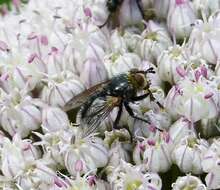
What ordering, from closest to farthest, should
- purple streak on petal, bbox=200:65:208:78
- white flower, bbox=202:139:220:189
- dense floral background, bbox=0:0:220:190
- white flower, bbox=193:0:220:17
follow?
white flower, bbox=202:139:220:189, dense floral background, bbox=0:0:220:190, purple streak on petal, bbox=200:65:208:78, white flower, bbox=193:0:220:17

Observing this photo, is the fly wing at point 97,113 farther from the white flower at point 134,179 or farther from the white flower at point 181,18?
the white flower at point 181,18

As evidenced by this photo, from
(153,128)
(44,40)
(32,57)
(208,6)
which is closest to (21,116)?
(32,57)

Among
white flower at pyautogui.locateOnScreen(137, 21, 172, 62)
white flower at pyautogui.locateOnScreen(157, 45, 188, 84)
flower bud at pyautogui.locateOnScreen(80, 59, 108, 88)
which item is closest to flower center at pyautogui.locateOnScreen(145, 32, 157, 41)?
white flower at pyautogui.locateOnScreen(137, 21, 172, 62)

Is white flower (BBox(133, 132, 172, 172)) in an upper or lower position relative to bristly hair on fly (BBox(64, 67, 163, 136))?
lower

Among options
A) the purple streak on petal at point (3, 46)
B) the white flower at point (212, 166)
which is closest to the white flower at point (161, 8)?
the purple streak on petal at point (3, 46)

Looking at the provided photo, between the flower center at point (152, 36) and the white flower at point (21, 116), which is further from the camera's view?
the flower center at point (152, 36)

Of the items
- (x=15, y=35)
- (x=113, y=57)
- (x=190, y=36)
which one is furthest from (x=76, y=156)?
(x=15, y=35)

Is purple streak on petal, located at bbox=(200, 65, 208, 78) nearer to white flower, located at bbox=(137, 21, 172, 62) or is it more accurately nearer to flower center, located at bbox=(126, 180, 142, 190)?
white flower, located at bbox=(137, 21, 172, 62)

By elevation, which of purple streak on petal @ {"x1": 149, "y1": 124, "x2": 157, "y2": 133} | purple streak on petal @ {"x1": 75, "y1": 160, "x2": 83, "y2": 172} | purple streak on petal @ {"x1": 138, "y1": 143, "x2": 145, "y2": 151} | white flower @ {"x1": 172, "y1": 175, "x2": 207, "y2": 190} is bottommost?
white flower @ {"x1": 172, "y1": 175, "x2": 207, "y2": 190}
